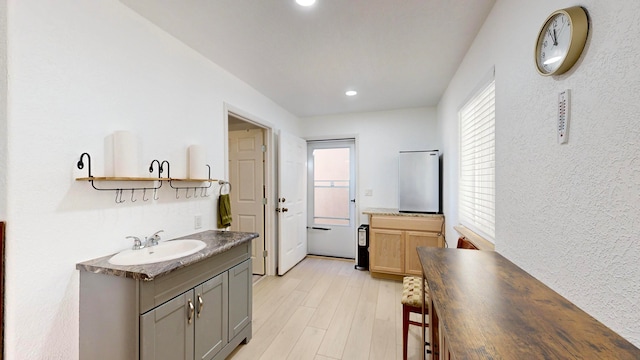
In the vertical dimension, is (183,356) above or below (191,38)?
below

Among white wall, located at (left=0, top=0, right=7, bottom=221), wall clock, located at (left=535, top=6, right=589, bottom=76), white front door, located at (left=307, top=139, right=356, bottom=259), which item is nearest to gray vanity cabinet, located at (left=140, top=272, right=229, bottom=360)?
white wall, located at (left=0, top=0, right=7, bottom=221)

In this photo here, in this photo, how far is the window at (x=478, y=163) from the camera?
5.86 ft

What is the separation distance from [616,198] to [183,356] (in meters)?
2.04

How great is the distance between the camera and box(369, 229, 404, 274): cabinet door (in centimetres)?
332

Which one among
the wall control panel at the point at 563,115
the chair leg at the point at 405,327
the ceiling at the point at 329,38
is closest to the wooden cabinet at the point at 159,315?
the chair leg at the point at 405,327

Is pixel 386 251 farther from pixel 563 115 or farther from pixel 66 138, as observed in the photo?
pixel 66 138

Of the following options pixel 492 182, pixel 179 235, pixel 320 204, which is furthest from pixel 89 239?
pixel 320 204

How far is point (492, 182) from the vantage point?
1.77 m

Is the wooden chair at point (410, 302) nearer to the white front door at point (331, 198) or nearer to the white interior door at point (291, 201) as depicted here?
the white interior door at point (291, 201)

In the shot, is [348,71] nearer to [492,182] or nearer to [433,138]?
[492,182]

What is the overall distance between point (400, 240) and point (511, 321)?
8.52 ft

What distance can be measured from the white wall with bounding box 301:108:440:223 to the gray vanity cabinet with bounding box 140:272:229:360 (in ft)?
8.67

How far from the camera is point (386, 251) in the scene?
11.1ft

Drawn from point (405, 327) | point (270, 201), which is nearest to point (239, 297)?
point (405, 327)
